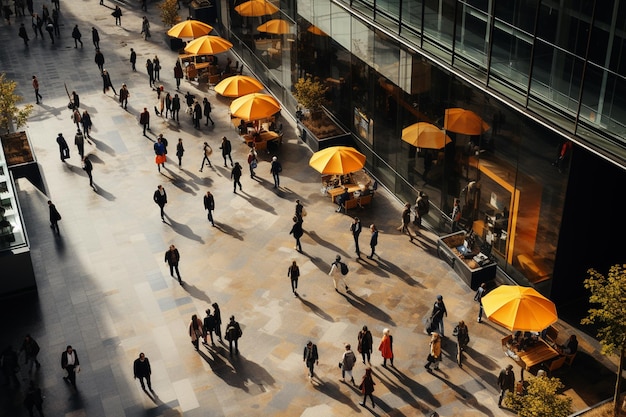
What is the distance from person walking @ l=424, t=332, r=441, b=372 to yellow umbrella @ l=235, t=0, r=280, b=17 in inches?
868

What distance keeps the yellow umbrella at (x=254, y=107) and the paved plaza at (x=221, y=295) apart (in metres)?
2.35

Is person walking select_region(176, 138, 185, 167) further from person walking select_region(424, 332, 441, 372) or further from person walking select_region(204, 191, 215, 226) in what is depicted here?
person walking select_region(424, 332, 441, 372)

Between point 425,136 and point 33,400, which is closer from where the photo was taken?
point 33,400

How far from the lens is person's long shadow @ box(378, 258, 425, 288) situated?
90.3ft

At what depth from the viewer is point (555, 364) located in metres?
23.4

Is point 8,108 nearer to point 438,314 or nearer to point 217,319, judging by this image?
point 217,319

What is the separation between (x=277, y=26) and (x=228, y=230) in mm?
13685

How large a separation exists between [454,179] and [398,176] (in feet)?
12.4

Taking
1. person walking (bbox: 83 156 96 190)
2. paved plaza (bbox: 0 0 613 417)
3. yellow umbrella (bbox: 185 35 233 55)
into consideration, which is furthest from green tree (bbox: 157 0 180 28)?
person walking (bbox: 83 156 96 190)

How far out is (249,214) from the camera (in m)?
31.9

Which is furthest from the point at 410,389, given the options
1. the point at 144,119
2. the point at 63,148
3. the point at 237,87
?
the point at 144,119

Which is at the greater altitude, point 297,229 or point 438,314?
point 297,229

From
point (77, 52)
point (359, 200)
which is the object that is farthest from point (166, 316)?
point (77, 52)

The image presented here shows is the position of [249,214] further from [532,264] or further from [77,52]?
[77,52]
